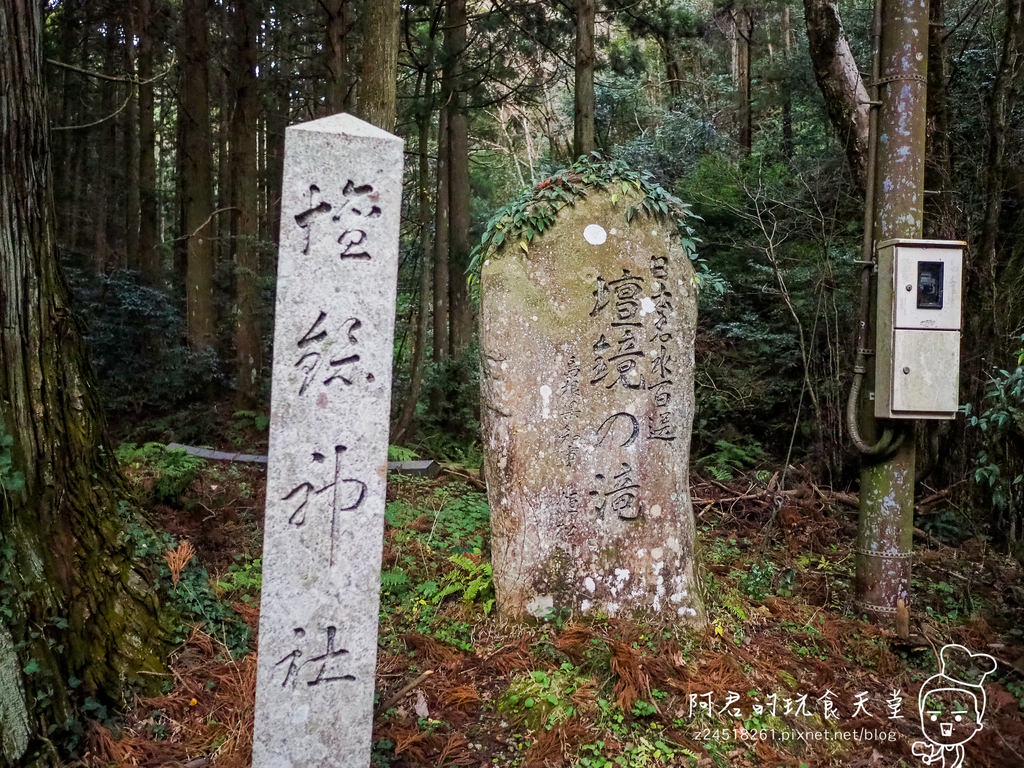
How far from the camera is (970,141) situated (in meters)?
7.57

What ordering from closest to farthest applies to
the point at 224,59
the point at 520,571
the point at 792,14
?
the point at 520,571, the point at 224,59, the point at 792,14

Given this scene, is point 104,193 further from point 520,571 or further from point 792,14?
point 792,14

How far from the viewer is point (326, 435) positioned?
2578 mm

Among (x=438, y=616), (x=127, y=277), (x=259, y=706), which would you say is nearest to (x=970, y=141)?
(x=438, y=616)

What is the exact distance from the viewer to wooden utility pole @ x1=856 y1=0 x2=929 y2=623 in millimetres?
3994

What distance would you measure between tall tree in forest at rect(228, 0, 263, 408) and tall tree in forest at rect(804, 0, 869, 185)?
Answer: 26.1ft

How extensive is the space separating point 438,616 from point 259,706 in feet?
5.76

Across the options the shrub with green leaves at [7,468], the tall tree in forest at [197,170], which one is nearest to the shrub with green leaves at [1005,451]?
the shrub with green leaves at [7,468]

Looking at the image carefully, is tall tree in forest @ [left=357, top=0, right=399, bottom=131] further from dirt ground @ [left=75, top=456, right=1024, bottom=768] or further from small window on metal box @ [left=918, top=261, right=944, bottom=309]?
small window on metal box @ [left=918, top=261, right=944, bottom=309]

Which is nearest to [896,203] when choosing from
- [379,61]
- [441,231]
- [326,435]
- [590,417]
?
[590,417]

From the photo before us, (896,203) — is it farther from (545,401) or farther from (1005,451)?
(545,401)

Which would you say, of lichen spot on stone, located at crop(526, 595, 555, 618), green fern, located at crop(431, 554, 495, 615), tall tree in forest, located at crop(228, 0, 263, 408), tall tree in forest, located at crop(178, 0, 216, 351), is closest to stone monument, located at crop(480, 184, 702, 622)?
lichen spot on stone, located at crop(526, 595, 555, 618)

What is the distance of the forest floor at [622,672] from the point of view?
311 cm

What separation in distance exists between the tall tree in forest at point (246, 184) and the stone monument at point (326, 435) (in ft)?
27.2
